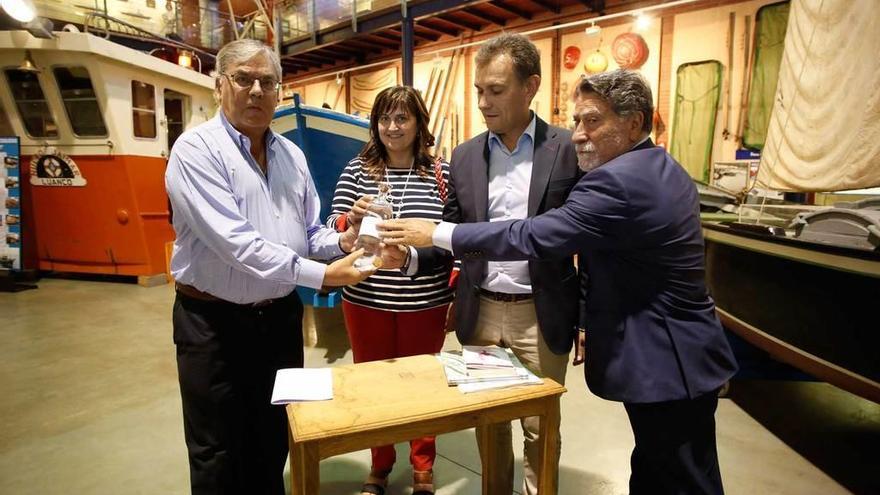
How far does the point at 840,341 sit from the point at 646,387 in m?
1.68

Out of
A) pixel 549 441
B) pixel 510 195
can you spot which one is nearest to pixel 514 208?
pixel 510 195

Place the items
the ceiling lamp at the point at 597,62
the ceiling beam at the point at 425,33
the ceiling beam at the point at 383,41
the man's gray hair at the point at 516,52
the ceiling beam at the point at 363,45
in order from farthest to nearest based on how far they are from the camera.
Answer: the ceiling beam at the point at 363,45, the ceiling beam at the point at 383,41, the ceiling beam at the point at 425,33, the ceiling lamp at the point at 597,62, the man's gray hair at the point at 516,52

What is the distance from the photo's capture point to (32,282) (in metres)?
7.18

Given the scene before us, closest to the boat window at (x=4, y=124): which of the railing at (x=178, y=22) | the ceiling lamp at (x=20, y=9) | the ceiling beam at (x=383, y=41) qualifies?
the ceiling lamp at (x=20, y=9)

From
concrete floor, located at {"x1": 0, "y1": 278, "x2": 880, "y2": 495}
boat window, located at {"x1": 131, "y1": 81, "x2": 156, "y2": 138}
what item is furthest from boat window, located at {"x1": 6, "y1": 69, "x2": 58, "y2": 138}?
concrete floor, located at {"x1": 0, "y1": 278, "x2": 880, "y2": 495}

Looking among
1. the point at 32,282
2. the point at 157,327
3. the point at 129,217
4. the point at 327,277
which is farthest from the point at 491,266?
the point at 32,282

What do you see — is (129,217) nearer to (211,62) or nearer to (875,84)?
(875,84)

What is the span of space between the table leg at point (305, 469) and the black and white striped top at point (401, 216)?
34.8 inches

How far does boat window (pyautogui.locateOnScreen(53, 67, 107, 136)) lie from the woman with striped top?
6617mm

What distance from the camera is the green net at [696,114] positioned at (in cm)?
776

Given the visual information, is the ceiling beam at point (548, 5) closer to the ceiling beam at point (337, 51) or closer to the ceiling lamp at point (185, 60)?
the ceiling beam at point (337, 51)

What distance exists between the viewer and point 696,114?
25.9 ft

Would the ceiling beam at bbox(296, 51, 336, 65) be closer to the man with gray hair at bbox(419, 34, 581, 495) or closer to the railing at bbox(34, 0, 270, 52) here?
the railing at bbox(34, 0, 270, 52)

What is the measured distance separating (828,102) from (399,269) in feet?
10.2
